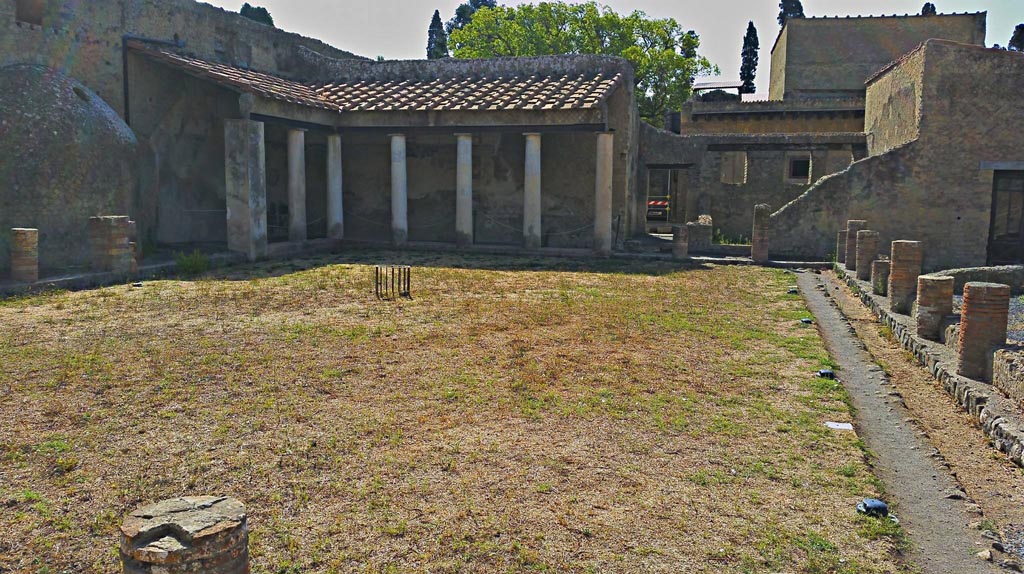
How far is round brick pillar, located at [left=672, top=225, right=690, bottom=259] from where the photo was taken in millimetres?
16469

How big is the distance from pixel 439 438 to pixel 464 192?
1280cm

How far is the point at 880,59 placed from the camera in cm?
2905

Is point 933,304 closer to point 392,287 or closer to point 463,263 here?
point 392,287

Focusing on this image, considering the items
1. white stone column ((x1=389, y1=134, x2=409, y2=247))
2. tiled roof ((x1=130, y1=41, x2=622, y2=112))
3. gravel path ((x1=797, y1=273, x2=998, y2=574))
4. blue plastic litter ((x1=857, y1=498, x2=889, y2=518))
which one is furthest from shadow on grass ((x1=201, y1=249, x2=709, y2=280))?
blue plastic litter ((x1=857, y1=498, x2=889, y2=518))

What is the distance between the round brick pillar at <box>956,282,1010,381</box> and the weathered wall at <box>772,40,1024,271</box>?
33.5 feet

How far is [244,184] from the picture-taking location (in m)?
14.9

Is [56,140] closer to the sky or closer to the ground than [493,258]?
closer to the sky

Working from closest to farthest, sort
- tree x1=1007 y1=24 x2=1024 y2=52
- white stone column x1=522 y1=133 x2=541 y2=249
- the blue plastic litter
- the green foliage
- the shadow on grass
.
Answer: the blue plastic litter → the green foliage → the shadow on grass → white stone column x1=522 y1=133 x2=541 y2=249 → tree x1=1007 y1=24 x2=1024 y2=52

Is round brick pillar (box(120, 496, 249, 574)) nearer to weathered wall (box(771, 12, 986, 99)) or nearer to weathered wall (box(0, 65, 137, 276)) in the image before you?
weathered wall (box(0, 65, 137, 276))

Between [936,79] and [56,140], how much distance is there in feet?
52.5

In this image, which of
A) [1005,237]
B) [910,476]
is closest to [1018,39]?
[1005,237]

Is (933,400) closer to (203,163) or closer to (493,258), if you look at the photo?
(493,258)

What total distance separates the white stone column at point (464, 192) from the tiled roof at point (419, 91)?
91cm

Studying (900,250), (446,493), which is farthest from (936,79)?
(446,493)
